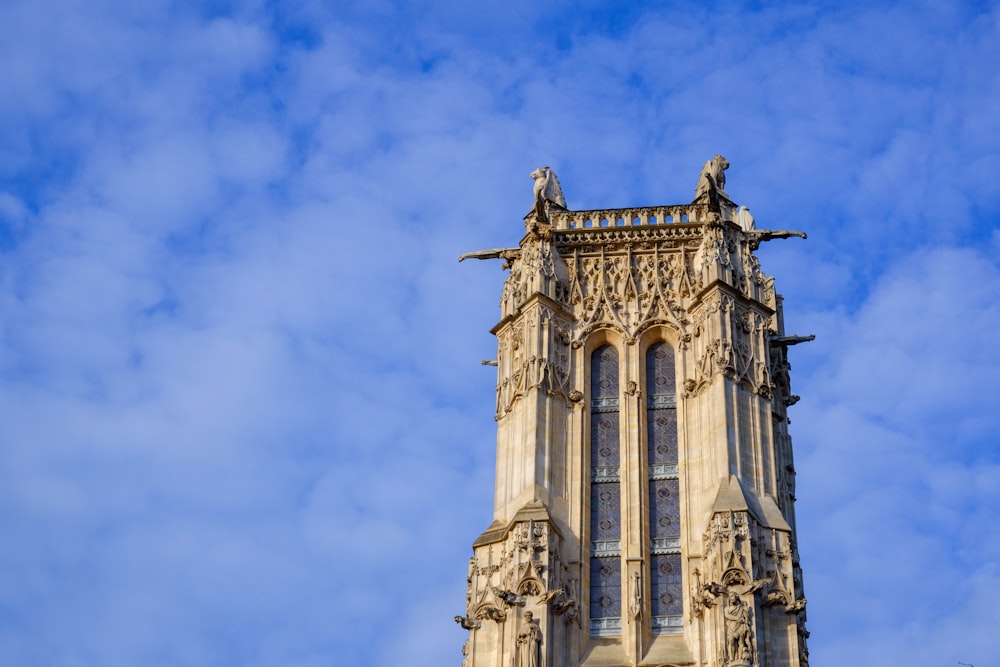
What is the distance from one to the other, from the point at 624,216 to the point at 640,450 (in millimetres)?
6345

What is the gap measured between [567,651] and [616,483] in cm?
412

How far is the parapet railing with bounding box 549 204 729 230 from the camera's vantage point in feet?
133

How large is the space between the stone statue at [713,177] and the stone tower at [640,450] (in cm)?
6

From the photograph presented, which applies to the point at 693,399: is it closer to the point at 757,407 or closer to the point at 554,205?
the point at 757,407

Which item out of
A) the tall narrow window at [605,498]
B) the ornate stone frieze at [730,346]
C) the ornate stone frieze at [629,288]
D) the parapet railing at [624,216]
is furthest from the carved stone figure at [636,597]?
the parapet railing at [624,216]

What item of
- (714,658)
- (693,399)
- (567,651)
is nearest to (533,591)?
(567,651)

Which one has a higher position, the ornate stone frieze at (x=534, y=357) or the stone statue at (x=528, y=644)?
the ornate stone frieze at (x=534, y=357)

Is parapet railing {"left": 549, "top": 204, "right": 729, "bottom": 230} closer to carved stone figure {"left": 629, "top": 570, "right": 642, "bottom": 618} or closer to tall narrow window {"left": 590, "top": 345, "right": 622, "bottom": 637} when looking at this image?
tall narrow window {"left": 590, "top": 345, "right": 622, "bottom": 637}

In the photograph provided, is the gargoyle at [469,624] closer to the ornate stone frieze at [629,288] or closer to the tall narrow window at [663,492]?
the tall narrow window at [663,492]

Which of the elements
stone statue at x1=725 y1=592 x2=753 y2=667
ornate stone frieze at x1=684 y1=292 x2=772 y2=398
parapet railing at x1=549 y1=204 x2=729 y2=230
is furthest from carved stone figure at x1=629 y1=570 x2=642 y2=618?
parapet railing at x1=549 y1=204 x2=729 y2=230

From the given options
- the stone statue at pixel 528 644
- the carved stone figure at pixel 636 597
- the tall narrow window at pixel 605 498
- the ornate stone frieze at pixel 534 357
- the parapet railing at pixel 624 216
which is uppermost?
the parapet railing at pixel 624 216

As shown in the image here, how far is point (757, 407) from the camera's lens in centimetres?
3647

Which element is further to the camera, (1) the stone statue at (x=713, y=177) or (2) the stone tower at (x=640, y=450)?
(1) the stone statue at (x=713, y=177)

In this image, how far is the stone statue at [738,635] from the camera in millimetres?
32031
